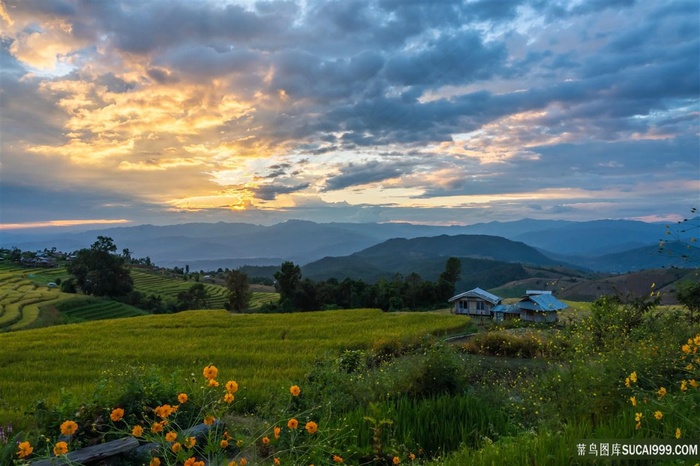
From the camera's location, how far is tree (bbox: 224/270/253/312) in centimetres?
4938

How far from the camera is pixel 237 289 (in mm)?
49812

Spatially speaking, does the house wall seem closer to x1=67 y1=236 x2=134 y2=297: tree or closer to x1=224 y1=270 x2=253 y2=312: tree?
x1=224 y1=270 x2=253 y2=312: tree

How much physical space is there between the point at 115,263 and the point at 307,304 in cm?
3182

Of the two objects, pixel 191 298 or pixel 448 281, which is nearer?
pixel 448 281

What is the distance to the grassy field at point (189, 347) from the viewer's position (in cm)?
895

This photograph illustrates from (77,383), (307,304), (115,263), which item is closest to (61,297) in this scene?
(115,263)

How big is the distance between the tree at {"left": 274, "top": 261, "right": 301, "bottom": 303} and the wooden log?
46063mm

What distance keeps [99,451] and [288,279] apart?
47572mm

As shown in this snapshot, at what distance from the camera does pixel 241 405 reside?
7.51 m

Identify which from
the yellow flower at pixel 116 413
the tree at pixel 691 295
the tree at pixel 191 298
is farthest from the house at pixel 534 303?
the tree at pixel 191 298

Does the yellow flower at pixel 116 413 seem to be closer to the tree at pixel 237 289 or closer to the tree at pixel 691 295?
the tree at pixel 691 295

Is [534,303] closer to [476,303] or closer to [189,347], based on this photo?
[476,303]

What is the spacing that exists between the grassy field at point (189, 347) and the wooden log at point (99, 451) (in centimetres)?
262

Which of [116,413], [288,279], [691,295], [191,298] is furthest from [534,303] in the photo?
[191,298]
